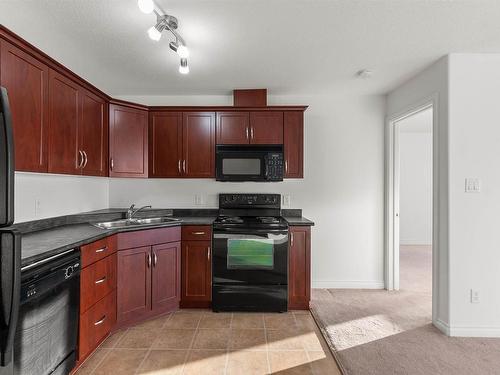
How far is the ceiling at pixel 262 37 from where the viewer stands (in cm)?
184

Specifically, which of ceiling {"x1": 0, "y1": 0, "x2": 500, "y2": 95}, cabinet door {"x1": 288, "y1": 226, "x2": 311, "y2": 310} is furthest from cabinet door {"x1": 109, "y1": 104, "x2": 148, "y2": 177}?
cabinet door {"x1": 288, "y1": 226, "x2": 311, "y2": 310}

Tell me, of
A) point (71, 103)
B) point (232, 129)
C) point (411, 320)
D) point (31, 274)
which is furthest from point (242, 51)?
point (411, 320)

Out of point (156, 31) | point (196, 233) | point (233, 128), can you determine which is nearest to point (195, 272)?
point (196, 233)

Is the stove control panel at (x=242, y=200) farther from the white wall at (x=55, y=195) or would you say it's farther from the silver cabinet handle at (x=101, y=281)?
the silver cabinet handle at (x=101, y=281)

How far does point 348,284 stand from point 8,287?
3372mm

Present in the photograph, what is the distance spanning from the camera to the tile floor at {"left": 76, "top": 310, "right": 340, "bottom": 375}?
6.56 feet

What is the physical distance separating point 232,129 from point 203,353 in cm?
221

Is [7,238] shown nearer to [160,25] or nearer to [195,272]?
[160,25]

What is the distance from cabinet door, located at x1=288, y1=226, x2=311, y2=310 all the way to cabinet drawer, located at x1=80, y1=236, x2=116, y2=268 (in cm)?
167

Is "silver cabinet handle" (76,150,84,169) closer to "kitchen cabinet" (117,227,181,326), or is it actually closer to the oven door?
"kitchen cabinet" (117,227,181,326)

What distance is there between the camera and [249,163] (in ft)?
10.5

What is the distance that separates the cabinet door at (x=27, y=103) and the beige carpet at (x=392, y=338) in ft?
8.40

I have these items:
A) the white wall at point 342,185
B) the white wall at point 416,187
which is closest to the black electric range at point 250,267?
the white wall at point 342,185

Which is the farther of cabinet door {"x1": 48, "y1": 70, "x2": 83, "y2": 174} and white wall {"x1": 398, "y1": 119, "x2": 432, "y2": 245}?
white wall {"x1": 398, "y1": 119, "x2": 432, "y2": 245}
